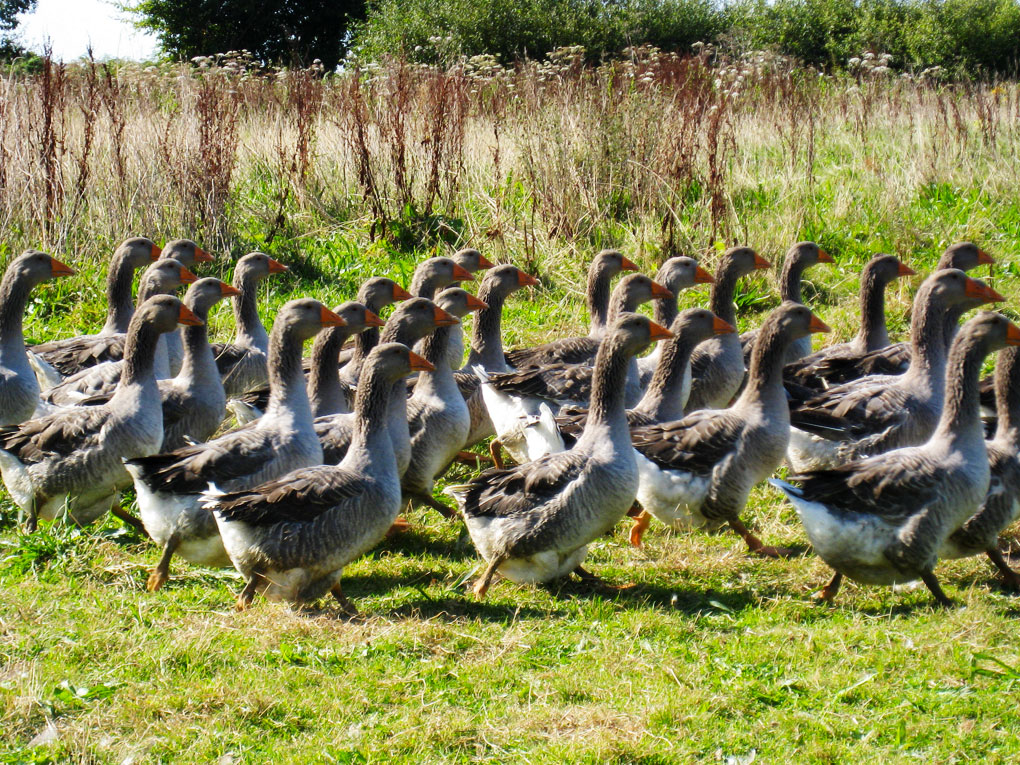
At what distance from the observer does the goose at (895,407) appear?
22.3 ft

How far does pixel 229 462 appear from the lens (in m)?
5.93

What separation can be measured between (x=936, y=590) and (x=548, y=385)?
3152 mm

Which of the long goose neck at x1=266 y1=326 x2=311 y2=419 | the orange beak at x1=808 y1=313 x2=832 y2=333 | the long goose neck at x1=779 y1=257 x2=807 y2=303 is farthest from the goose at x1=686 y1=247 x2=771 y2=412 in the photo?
the long goose neck at x1=266 y1=326 x2=311 y2=419

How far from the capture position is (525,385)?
765 centimetres

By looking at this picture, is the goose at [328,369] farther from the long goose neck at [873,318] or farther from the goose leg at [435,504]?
the long goose neck at [873,318]

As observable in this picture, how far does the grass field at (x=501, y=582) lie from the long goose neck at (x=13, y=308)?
1.61 m

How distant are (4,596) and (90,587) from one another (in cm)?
42

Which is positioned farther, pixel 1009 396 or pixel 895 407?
pixel 895 407

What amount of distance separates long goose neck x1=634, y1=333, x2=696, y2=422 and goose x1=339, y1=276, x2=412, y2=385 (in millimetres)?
2089

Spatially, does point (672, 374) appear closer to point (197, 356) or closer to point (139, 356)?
point (197, 356)

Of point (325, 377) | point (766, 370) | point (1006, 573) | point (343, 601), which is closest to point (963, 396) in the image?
point (1006, 573)

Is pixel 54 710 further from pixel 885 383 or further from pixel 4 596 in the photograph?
pixel 885 383

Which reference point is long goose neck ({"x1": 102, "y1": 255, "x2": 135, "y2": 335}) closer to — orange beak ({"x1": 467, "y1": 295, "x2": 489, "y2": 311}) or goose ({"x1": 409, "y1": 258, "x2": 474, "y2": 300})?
goose ({"x1": 409, "y1": 258, "x2": 474, "y2": 300})

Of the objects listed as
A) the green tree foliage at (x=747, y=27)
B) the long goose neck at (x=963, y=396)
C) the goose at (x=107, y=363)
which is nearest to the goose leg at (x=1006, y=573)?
the long goose neck at (x=963, y=396)
